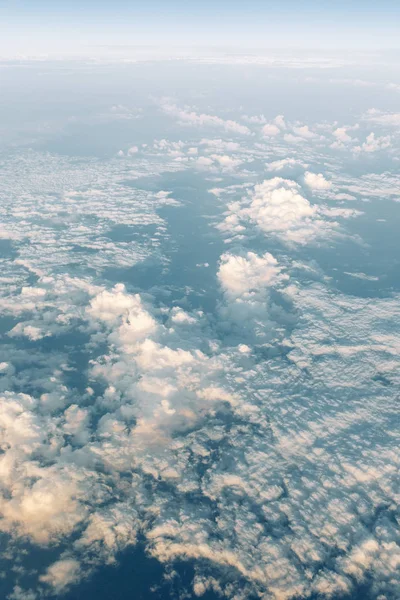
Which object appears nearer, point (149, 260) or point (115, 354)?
point (115, 354)

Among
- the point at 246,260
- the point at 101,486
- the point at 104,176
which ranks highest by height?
the point at 104,176

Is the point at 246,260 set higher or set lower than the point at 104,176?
lower

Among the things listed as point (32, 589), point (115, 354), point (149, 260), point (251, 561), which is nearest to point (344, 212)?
point (149, 260)

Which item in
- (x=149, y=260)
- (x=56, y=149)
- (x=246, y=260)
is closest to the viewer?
(x=246, y=260)

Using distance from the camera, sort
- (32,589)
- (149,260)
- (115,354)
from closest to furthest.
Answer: (32,589), (115,354), (149,260)

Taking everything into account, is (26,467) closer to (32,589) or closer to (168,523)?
(32,589)

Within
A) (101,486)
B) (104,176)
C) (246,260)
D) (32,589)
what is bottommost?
(32,589)

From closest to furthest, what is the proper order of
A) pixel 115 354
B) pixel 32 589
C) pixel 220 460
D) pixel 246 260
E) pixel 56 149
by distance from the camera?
pixel 32 589 < pixel 220 460 < pixel 115 354 < pixel 246 260 < pixel 56 149

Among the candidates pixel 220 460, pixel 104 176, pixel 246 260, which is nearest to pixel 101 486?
pixel 220 460

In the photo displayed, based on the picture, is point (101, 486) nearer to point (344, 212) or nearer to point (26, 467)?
point (26, 467)
